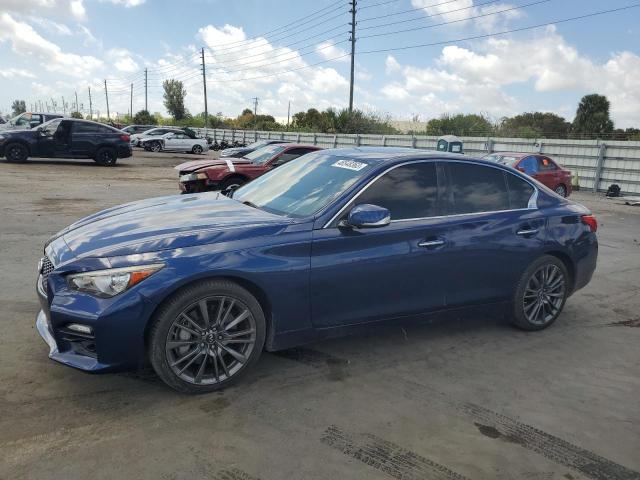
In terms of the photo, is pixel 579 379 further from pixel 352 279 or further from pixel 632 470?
pixel 352 279

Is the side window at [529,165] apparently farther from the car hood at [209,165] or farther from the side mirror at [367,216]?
the side mirror at [367,216]

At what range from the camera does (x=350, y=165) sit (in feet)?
13.8

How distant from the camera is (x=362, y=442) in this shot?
2.95m

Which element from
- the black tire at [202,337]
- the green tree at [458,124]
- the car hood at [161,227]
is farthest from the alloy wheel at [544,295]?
the green tree at [458,124]

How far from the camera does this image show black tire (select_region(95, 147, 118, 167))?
20.0 metres

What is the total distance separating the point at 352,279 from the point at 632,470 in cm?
194

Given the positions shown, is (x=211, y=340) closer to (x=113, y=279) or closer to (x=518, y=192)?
(x=113, y=279)

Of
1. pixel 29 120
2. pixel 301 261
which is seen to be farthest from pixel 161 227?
pixel 29 120

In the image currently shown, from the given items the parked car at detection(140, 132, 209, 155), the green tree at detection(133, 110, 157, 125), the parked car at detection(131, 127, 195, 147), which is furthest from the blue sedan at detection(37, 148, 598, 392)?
the green tree at detection(133, 110, 157, 125)

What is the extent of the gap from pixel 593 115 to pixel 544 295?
192ft

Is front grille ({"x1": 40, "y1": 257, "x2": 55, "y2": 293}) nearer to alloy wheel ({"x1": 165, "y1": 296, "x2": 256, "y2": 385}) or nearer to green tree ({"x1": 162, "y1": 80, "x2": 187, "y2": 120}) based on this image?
alloy wheel ({"x1": 165, "y1": 296, "x2": 256, "y2": 385})

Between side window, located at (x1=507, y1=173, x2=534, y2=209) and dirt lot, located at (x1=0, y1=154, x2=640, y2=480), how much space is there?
3.80 feet

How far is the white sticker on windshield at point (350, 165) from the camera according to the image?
410cm

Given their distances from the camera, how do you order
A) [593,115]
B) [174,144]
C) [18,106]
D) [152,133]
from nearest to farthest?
[174,144] → [152,133] → [593,115] → [18,106]
